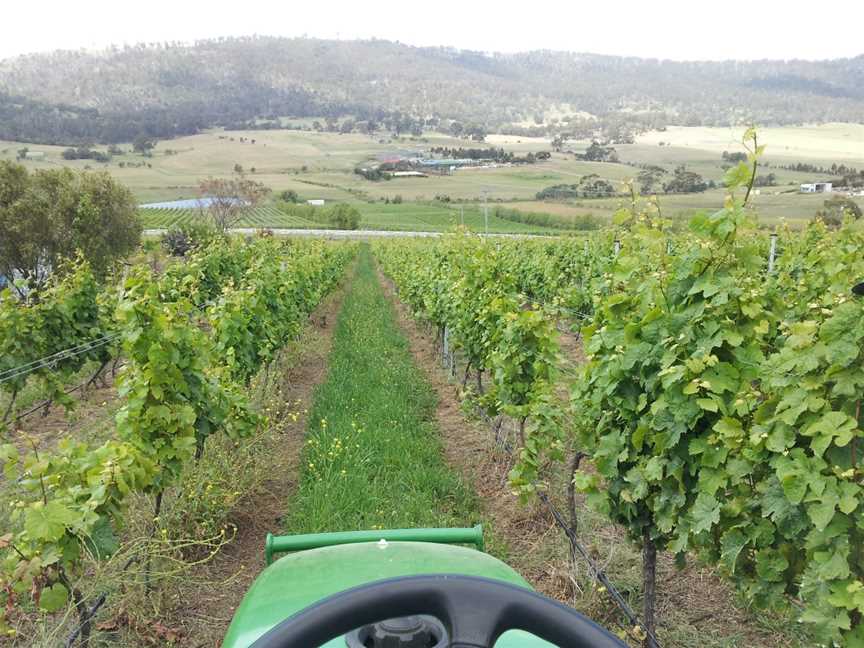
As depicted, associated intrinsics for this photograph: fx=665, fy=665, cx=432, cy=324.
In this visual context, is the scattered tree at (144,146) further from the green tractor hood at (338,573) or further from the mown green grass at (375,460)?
the green tractor hood at (338,573)

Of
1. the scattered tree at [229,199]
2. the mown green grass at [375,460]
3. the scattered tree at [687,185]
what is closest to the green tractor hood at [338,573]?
the mown green grass at [375,460]

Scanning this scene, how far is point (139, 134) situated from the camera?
137625 mm

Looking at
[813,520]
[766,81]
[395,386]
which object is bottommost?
[395,386]

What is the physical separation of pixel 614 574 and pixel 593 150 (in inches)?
4036

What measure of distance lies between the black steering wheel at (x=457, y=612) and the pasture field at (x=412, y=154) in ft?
101

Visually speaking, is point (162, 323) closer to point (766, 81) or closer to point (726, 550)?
point (726, 550)

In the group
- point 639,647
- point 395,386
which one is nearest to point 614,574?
point 639,647

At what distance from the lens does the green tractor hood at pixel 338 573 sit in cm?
172

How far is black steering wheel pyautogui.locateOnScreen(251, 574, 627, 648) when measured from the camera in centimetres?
91

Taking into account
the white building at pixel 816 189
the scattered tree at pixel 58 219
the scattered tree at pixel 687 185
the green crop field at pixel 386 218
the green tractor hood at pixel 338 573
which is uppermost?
the green tractor hood at pixel 338 573

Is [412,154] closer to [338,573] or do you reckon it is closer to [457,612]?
[338,573]

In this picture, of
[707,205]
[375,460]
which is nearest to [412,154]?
[707,205]

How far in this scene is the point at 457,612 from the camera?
92cm

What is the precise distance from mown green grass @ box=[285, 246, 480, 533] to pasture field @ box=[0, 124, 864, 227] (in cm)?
2487
